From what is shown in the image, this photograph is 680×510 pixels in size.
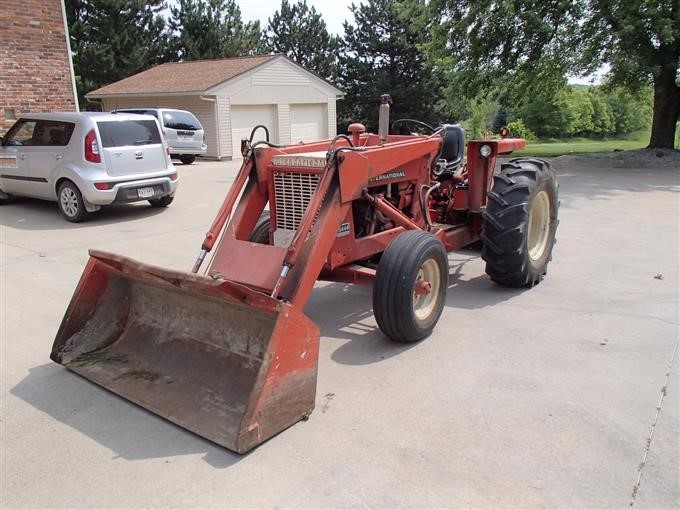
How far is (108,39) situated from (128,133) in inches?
907

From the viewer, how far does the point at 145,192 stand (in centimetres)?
968

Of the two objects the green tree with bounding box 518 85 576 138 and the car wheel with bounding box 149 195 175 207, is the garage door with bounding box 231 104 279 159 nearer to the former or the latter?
the car wheel with bounding box 149 195 175 207

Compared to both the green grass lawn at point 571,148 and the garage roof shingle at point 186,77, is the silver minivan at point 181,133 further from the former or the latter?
the green grass lawn at point 571,148

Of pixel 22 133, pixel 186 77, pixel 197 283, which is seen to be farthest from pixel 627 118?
pixel 197 283

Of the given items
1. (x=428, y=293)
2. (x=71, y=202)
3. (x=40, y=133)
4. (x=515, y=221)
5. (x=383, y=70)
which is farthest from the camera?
(x=383, y=70)

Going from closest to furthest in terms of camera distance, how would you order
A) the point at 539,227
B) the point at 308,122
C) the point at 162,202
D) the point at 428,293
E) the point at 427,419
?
the point at 427,419 → the point at 428,293 → the point at 539,227 → the point at 162,202 → the point at 308,122

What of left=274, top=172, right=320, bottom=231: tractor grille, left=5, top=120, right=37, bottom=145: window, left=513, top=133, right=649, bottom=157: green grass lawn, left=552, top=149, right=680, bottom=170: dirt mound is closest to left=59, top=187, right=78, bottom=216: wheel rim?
left=5, top=120, right=37, bottom=145: window

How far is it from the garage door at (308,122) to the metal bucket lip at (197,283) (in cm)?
2176

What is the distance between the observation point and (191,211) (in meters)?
10.4

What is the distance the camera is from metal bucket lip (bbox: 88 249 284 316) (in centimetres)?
329

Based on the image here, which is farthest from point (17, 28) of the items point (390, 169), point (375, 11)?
point (375, 11)

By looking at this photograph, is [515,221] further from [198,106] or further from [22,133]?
[198,106]

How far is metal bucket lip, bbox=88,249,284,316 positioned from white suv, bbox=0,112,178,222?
5502 mm

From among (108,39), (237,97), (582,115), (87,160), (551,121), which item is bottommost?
(87,160)
